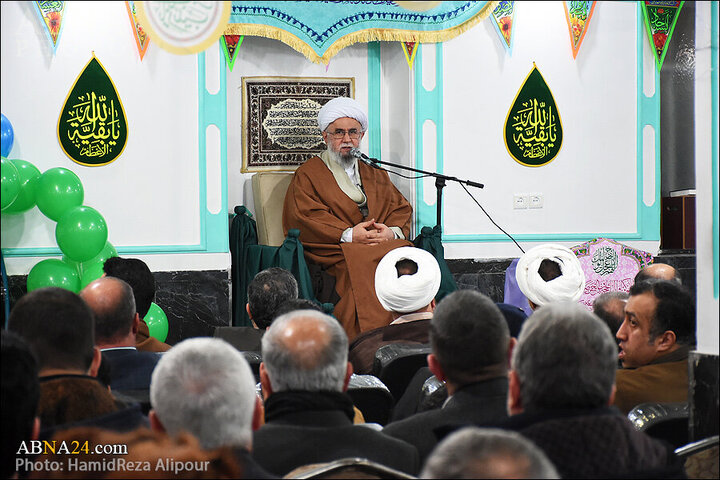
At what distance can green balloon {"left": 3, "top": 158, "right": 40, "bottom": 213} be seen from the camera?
4.62m

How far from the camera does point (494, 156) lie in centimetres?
620

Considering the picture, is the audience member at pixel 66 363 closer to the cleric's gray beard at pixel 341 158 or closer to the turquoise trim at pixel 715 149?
the turquoise trim at pixel 715 149

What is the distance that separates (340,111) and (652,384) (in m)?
3.75

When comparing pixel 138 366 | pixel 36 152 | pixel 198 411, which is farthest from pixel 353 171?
pixel 198 411

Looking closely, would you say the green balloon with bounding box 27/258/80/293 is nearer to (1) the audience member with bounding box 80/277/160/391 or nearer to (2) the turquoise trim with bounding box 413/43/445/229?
(1) the audience member with bounding box 80/277/160/391

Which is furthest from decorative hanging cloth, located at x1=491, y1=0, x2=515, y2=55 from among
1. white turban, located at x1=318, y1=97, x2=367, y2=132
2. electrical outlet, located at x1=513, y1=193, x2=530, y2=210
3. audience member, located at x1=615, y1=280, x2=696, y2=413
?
audience member, located at x1=615, y1=280, x2=696, y2=413

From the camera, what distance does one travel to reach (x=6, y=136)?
4.77 meters

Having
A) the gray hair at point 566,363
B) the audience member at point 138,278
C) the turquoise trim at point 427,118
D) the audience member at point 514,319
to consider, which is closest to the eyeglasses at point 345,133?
the turquoise trim at point 427,118

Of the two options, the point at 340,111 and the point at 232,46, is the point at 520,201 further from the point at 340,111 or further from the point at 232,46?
the point at 232,46

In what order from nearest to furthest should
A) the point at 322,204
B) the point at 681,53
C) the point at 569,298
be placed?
the point at 569,298 < the point at 322,204 < the point at 681,53

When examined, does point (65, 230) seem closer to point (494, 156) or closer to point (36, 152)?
point (36, 152)

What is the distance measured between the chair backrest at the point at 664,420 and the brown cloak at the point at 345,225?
3078 millimetres

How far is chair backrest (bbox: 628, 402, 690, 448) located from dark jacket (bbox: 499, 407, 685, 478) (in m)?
0.58

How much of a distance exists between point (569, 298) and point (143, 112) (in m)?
3.14
